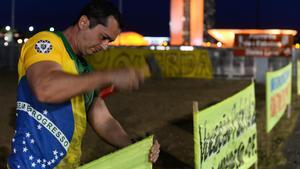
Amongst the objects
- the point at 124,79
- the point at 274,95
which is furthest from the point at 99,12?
the point at 274,95

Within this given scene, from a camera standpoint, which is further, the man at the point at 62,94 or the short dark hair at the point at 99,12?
the short dark hair at the point at 99,12

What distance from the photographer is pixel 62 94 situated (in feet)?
8.52

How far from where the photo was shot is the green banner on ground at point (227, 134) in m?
4.86

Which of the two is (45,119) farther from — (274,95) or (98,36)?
(274,95)

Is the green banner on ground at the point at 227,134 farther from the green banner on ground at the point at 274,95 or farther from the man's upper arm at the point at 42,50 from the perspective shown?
the man's upper arm at the point at 42,50

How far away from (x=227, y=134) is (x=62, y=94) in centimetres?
349

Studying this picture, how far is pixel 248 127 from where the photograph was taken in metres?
7.19

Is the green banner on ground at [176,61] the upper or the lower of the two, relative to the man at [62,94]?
lower

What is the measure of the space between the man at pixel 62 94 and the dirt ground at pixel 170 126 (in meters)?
1.14

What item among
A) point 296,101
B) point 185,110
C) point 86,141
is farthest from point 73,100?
point 296,101

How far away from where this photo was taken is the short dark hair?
288 cm

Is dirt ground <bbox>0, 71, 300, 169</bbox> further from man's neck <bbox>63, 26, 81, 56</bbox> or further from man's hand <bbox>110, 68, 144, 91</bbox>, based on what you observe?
man's hand <bbox>110, 68, 144, 91</bbox>

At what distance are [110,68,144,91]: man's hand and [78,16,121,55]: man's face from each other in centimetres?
35

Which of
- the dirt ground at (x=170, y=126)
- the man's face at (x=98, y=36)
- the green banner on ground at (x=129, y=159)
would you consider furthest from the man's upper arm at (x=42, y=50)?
the dirt ground at (x=170, y=126)
